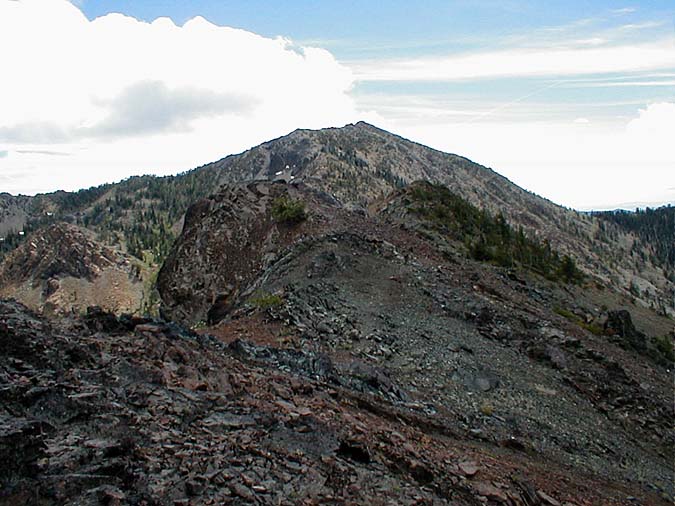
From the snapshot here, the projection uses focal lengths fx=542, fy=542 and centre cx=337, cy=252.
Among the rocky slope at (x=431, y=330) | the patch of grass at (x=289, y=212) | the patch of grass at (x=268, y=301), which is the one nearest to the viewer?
the rocky slope at (x=431, y=330)

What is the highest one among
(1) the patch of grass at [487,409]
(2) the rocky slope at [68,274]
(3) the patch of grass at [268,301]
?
(3) the patch of grass at [268,301]

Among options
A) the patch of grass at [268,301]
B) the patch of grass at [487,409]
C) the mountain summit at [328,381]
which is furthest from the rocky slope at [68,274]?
the patch of grass at [487,409]

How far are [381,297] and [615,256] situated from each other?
185 meters

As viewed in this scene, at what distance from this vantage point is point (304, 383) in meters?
11.3

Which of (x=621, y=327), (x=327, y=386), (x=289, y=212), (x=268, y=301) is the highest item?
(x=289, y=212)

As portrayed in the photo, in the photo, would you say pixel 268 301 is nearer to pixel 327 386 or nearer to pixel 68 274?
pixel 327 386

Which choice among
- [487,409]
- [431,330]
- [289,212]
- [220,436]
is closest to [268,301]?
[431,330]

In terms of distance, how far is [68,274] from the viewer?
135625 mm

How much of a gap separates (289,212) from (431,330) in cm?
1069

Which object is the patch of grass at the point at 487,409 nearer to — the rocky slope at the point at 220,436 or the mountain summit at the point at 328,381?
the mountain summit at the point at 328,381

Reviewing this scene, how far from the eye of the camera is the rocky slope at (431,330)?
13.6 m

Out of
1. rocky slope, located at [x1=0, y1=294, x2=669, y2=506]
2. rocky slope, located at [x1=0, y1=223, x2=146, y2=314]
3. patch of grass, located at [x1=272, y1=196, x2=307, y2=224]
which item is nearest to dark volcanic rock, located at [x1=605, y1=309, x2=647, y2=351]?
rocky slope, located at [x1=0, y1=294, x2=669, y2=506]

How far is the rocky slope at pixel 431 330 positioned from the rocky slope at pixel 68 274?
111916mm

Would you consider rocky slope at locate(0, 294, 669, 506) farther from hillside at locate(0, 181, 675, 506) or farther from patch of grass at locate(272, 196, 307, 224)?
patch of grass at locate(272, 196, 307, 224)
